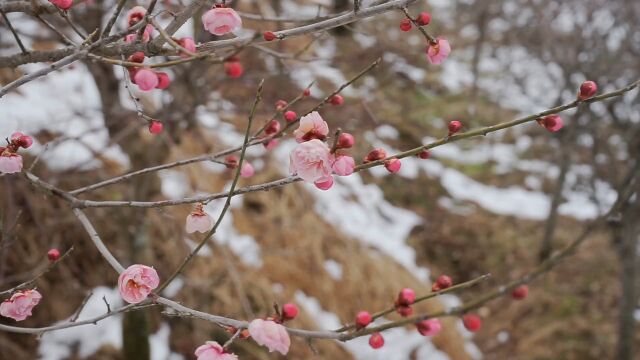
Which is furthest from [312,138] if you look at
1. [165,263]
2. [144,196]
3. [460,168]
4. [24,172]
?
[460,168]

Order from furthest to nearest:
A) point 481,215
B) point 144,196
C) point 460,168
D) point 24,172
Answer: point 460,168 < point 481,215 < point 144,196 < point 24,172

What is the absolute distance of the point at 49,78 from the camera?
4.07 m

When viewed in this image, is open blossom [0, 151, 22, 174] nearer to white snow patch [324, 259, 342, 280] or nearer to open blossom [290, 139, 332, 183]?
open blossom [290, 139, 332, 183]

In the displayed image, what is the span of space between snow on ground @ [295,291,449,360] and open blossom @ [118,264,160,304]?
8.61 feet

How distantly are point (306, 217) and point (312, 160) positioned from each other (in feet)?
10.6

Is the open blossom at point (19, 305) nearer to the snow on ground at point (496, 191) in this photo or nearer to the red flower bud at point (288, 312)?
the red flower bud at point (288, 312)

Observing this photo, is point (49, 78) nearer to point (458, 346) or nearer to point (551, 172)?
point (458, 346)

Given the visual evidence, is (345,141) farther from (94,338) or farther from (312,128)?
(94,338)

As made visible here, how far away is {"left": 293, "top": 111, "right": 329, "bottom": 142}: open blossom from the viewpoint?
98cm

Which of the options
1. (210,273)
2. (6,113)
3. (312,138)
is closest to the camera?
(312,138)

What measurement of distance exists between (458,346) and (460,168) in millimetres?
3579

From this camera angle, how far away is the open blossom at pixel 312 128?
3.22 feet

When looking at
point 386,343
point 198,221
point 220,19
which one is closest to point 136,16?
point 220,19

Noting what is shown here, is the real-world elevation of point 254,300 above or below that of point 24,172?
above
